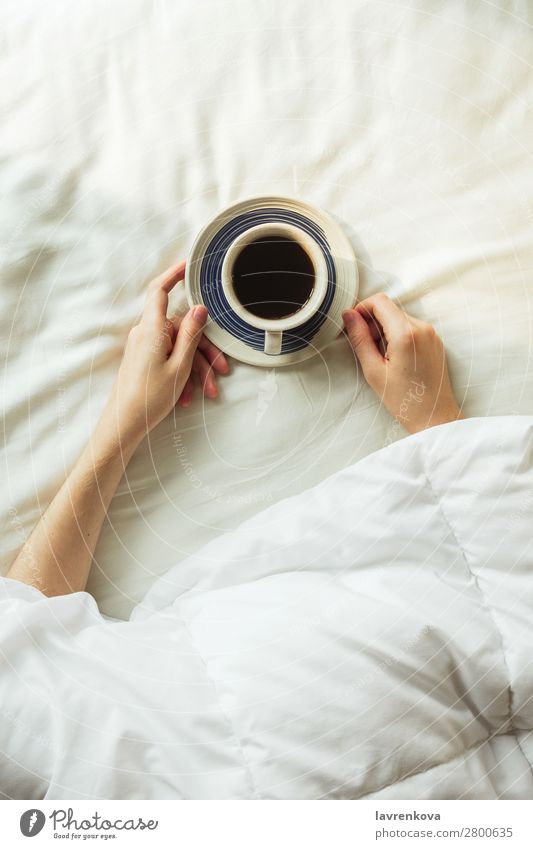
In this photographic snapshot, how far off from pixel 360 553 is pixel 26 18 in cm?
48

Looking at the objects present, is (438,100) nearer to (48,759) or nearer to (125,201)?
(125,201)

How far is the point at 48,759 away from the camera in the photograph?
0.37 metres

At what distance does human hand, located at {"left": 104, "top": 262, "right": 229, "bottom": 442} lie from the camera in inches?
18.1

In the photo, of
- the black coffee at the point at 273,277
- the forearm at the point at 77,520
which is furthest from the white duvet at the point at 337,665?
the black coffee at the point at 273,277

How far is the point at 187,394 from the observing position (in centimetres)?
48

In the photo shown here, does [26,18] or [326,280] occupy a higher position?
[26,18]

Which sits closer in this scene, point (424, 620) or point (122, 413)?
point (424, 620)

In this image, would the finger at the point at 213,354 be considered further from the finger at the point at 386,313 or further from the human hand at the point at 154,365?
the finger at the point at 386,313

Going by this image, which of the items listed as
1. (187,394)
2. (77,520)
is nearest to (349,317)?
(187,394)

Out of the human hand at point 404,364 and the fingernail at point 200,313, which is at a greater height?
the fingernail at point 200,313

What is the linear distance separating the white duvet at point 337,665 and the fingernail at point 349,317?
97 mm

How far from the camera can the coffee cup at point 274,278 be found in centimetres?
42
